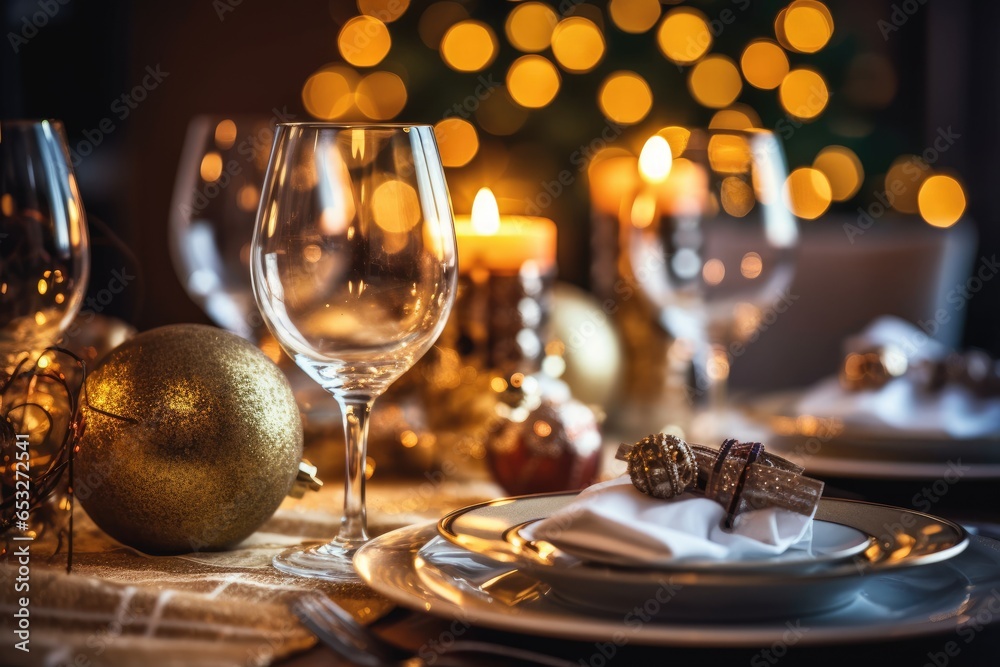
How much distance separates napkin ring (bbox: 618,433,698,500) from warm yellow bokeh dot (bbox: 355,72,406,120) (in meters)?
2.91

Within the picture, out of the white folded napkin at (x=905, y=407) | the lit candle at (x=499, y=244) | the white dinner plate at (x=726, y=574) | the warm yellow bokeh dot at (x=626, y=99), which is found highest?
the warm yellow bokeh dot at (x=626, y=99)

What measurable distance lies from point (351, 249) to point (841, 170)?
284cm

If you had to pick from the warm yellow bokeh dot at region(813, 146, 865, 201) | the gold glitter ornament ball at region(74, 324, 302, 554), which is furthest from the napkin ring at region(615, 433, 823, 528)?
the warm yellow bokeh dot at region(813, 146, 865, 201)

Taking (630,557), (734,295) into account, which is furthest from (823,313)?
(630,557)

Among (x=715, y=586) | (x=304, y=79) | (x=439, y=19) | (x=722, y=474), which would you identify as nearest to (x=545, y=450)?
(x=722, y=474)

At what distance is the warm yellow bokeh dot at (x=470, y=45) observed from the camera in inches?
118

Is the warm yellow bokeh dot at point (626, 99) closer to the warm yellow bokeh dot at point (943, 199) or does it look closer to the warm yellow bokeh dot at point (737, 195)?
the warm yellow bokeh dot at point (943, 199)

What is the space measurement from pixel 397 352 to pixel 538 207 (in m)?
2.68

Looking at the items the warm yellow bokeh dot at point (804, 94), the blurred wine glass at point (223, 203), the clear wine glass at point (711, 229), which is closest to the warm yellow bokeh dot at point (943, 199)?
the warm yellow bokeh dot at point (804, 94)

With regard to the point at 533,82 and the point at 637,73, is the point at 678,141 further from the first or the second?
the point at 533,82

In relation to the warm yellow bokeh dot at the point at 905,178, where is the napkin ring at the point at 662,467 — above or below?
below

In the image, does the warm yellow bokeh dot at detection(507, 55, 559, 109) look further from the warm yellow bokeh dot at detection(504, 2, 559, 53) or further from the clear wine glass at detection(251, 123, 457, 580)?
the clear wine glass at detection(251, 123, 457, 580)

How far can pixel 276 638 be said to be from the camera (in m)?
0.54

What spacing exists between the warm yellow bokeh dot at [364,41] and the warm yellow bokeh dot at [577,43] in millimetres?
549
